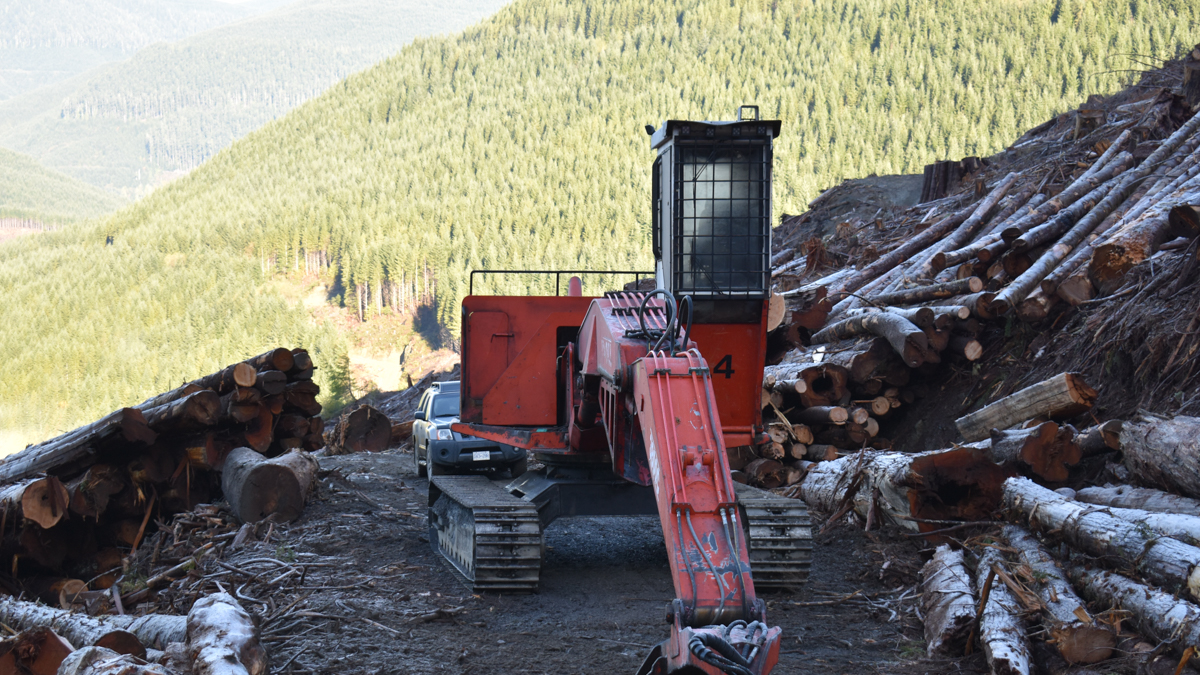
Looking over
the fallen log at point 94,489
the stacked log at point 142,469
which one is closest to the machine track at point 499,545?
the stacked log at point 142,469

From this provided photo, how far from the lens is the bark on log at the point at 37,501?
10.6 m

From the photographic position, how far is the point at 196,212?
4417 inches

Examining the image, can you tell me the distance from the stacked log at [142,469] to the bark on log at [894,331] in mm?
6764

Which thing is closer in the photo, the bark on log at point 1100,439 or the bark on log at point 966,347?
the bark on log at point 1100,439

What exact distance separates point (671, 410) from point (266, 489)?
6.81 metres

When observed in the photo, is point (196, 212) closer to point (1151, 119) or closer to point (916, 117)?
point (916, 117)

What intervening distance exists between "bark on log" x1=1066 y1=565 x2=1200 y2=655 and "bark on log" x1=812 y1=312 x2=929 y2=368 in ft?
15.8

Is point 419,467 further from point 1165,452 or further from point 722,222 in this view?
point 1165,452

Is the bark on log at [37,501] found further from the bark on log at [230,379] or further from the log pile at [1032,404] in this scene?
the log pile at [1032,404]

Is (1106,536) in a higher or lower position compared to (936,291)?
lower

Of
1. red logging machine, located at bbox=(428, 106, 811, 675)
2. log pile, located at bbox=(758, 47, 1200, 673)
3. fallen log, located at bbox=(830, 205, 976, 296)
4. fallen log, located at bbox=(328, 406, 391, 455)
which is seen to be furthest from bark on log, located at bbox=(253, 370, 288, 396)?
fallen log, located at bbox=(830, 205, 976, 296)

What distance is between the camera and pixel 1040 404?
857 cm

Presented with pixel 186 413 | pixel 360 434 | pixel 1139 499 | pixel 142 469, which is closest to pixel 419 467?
pixel 186 413

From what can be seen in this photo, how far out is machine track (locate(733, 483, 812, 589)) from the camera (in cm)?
770
